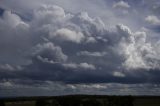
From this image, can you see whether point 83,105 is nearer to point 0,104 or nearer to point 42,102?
point 42,102

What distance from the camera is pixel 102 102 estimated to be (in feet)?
247

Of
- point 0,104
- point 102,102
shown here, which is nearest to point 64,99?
point 102,102

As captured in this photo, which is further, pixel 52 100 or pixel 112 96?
pixel 112 96

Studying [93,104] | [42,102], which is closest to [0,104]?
[42,102]

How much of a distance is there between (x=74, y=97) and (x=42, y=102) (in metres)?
7.84

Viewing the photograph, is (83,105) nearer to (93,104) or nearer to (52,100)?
(93,104)

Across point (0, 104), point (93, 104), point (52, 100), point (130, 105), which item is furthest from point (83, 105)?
point (0, 104)

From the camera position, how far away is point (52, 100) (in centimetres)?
7400

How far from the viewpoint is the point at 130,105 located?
3066 inches

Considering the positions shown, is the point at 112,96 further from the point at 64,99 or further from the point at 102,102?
the point at 64,99

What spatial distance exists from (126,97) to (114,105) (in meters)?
3.98

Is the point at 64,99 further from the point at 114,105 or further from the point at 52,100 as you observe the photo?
the point at 114,105

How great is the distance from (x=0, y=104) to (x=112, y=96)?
91.4 ft

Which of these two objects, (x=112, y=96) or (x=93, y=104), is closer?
(x=93, y=104)
